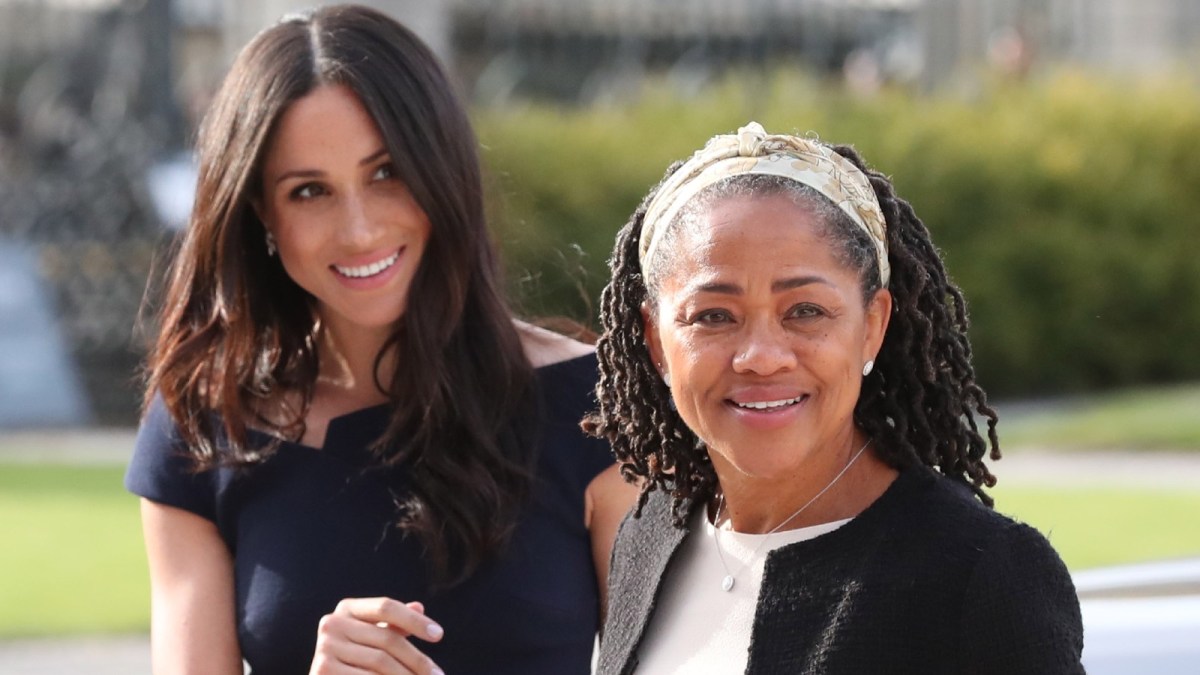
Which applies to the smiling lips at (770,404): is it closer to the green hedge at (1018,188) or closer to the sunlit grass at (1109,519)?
the sunlit grass at (1109,519)

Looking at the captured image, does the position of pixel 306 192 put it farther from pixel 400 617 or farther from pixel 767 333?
pixel 767 333

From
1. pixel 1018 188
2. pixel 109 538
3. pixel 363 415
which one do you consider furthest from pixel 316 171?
pixel 1018 188

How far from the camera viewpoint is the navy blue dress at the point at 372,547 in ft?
9.77

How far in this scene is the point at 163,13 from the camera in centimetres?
1544

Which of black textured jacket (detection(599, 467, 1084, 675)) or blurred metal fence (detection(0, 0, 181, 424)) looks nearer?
black textured jacket (detection(599, 467, 1084, 675))

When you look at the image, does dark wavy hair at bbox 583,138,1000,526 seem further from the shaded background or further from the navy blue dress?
the shaded background

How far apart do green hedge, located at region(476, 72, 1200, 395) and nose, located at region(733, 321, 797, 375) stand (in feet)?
34.9

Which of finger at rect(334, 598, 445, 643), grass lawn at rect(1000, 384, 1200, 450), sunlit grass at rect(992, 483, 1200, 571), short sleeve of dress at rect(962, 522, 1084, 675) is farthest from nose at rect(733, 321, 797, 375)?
grass lawn at rect(1000, 384, 1200, 450)

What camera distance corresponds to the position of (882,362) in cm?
226

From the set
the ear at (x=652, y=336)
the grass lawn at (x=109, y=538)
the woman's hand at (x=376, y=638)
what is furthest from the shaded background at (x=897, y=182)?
the ear at (x=652, y=336)

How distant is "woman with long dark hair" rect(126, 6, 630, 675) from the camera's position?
301 cm

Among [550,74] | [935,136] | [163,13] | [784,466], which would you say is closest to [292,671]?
[784,466]

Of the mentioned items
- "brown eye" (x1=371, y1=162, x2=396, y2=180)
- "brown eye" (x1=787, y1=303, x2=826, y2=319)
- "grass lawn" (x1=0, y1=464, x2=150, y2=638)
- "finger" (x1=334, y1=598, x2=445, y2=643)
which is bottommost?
"finger" (x1=334, y1=598, x2=445, y2=643)

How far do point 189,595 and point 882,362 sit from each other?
4.48ft
